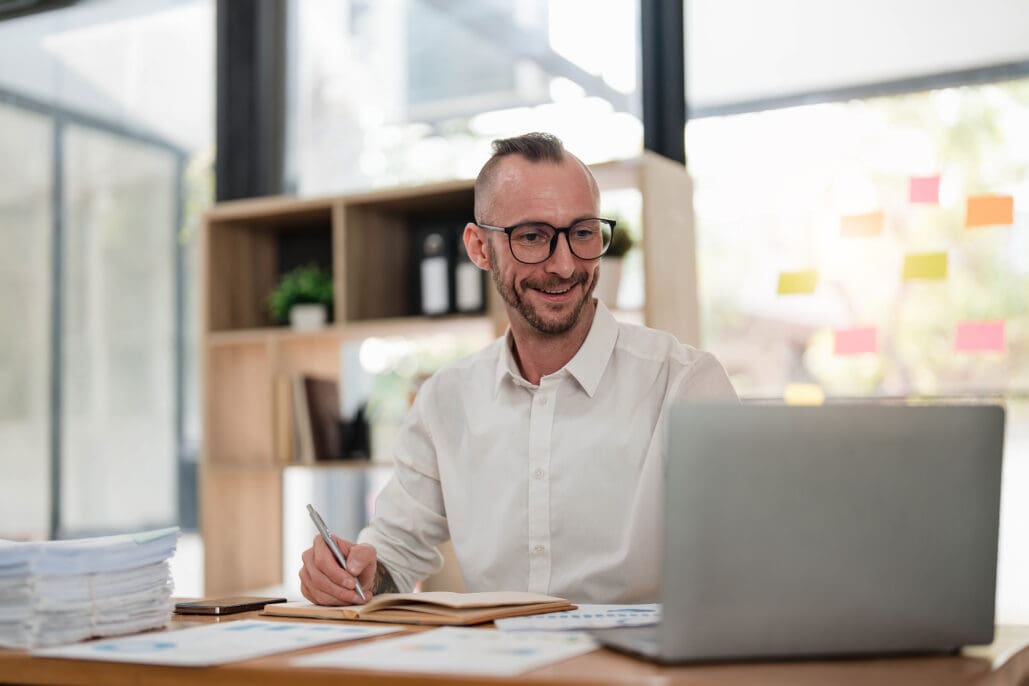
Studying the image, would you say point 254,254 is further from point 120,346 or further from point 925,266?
point 925,266

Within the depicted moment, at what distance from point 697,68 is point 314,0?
5.06 ft

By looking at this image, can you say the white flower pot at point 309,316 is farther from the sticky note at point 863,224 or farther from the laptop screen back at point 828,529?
the laptop screen back at point 828,529

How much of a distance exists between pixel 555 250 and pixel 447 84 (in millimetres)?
1934

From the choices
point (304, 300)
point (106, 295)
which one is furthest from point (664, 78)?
point (106, 295)

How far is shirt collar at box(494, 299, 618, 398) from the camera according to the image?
6.73 feet

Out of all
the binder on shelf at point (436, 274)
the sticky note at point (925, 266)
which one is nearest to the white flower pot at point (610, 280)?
the binder on shelf at point (436, 274)

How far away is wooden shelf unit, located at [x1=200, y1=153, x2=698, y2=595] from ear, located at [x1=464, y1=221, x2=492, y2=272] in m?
0.87

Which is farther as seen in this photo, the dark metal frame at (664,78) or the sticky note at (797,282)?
the dark metal frame at (664,78)

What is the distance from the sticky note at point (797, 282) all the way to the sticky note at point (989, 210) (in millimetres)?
414

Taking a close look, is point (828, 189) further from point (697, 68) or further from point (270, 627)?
point (270, 627)

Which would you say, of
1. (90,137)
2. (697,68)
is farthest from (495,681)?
(90,137)

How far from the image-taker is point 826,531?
110 centimetres

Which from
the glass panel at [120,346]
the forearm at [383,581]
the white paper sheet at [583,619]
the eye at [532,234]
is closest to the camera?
the white paper sheet at [583,619]

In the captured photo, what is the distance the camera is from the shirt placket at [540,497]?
6.52 feet
